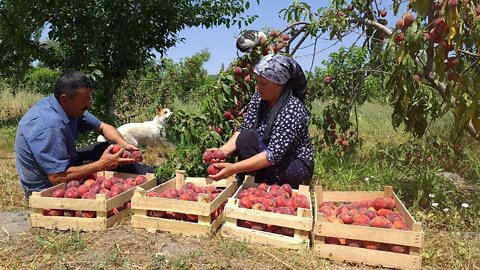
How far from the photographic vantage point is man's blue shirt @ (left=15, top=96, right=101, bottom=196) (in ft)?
9.88

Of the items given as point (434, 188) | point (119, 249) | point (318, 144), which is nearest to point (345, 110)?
point (318, 144)

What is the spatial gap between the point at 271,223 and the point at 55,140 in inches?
58.9

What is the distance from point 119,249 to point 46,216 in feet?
2.06

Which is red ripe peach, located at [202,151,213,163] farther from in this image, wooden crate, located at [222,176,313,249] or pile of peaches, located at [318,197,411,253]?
pile of peaches, located at [318,197,411,253]

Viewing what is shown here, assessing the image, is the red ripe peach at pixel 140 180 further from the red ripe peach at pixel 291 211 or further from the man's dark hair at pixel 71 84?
the red ripe peach at pixel 291 211

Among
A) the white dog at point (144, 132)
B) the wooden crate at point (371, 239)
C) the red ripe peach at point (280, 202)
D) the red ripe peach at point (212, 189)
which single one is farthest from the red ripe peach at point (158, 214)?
the white dog at point (144, 132)

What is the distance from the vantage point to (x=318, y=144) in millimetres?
5297

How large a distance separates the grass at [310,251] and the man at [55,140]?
0.42m

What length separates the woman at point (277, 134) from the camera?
3139 mm

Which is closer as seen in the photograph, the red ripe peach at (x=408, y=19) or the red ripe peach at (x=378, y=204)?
the red ripe peach at (x=378, y=204)

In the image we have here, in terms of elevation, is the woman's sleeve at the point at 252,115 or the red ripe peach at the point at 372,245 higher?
the woman's sleeve at the point at 252,115

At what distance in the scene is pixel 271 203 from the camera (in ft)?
9.18

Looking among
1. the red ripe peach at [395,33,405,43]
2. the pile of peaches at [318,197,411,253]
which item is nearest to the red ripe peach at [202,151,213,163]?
the pile of peaches at [318,197,411,253]

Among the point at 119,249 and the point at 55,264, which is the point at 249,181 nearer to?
the point at 119,249
